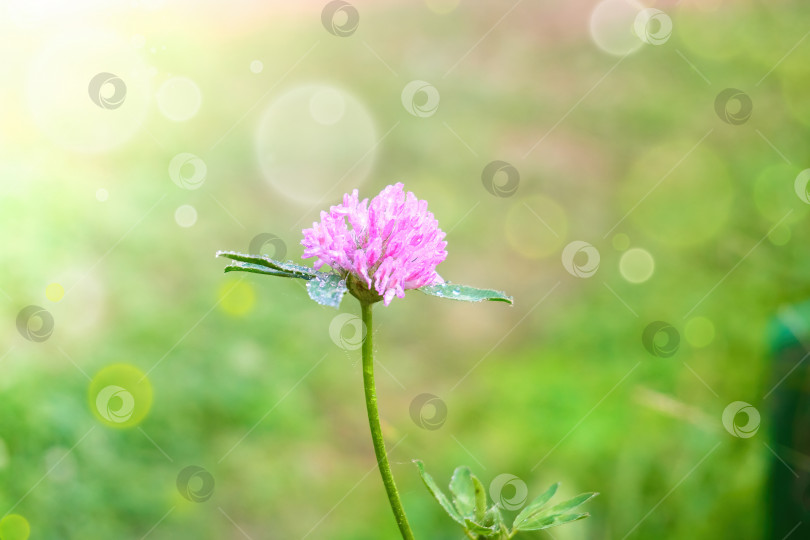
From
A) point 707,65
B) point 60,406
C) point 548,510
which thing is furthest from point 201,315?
point 707,65

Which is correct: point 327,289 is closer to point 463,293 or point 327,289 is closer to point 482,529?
point 463,293
